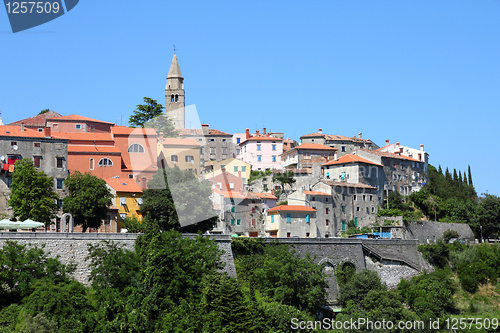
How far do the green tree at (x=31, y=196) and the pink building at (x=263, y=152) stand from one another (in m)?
43.1

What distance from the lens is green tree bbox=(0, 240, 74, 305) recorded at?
42406 mm

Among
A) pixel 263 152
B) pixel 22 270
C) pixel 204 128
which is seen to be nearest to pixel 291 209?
pixel 263 152

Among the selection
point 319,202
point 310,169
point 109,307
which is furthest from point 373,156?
point 109,307

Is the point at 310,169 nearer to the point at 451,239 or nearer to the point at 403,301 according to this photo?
the point at 451,239

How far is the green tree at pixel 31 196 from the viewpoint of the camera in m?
51.5

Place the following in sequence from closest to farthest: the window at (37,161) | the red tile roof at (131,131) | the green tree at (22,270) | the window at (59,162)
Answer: the green tree at (22,270)
the window at (37,161)
the window at (59,162)
the red tile roof at (131,131)

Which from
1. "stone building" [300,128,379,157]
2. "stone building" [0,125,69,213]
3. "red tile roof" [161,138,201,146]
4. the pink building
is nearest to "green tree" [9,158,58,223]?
"stone building" [0,125,69,213]

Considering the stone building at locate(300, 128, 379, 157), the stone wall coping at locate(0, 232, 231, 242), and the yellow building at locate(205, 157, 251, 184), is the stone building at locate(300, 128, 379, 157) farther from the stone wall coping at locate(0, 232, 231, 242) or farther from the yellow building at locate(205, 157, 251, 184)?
the stone wall coping at locate(0, 232, 231, 242)

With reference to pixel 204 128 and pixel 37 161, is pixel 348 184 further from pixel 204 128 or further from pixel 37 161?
pixel 204 128

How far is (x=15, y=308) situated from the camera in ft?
136

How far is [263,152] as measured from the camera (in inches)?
3743

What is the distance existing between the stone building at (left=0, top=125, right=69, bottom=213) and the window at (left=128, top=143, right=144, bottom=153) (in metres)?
9.04

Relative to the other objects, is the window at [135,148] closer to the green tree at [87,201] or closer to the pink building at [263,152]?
the green tree at [87,201]

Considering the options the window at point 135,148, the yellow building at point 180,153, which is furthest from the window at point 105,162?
the yellow building at point 180,153
